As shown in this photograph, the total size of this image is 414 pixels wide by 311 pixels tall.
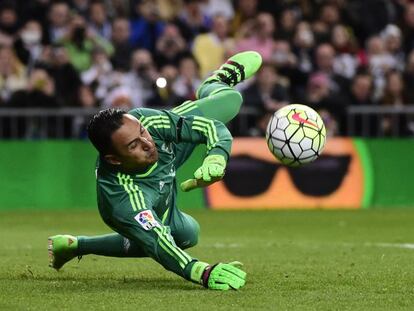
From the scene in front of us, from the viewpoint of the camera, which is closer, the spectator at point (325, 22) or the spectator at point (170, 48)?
the spectator at point (170, 48)

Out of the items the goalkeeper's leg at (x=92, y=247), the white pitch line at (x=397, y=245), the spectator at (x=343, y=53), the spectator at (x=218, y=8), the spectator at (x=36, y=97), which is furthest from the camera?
the spectator at (x=218, y=8)

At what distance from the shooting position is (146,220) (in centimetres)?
818

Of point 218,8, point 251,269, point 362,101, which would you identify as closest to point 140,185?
point 251,269

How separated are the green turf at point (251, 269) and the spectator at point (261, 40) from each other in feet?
14.8

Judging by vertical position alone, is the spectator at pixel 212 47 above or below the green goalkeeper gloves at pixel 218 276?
above

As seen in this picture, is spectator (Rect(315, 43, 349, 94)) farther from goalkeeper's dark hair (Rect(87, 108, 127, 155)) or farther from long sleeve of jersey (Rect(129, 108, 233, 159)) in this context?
goalkeeper's dark hair (Rect(87, 108, 127, 155))

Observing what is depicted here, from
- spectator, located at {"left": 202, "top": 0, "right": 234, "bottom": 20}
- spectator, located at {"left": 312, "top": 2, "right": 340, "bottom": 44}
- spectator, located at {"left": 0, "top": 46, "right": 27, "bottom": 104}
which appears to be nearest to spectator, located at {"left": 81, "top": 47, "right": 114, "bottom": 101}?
spectator, located at {"left": 0, "top": 46, "right": 27, "bottom": 104}

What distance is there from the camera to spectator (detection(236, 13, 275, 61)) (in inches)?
786

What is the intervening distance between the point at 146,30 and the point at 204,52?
1196mm

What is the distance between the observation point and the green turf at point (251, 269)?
7.53 m

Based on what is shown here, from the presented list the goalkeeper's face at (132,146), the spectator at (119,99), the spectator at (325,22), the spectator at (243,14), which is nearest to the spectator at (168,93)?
the spectator at (119,99)

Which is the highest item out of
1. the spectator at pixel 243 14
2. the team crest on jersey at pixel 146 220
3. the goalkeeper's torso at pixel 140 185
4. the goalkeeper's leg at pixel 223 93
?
the spectator at pixel 243 14

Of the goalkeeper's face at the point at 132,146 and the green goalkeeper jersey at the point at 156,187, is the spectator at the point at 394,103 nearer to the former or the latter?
the green goalkeeper jersey at the point at 156,187

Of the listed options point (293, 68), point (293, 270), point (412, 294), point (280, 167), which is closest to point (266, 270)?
point (293, 270)
